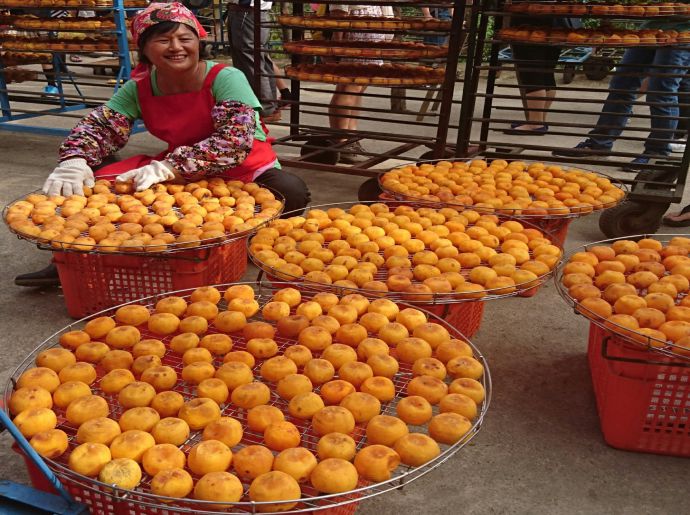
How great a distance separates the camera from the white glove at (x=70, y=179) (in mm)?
3414

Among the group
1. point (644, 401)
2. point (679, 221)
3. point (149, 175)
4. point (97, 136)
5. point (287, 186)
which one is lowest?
point (679, 221)

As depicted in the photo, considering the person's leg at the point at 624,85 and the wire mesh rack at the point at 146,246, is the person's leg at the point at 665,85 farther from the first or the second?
the wire mesh rack at the point at 146,246

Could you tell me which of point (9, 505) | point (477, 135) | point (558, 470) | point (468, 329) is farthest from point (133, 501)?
point (477, 135)

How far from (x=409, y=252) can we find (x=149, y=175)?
1520 millimetres

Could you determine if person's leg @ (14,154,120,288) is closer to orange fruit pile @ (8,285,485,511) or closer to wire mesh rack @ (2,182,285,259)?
wire mesh rack @ (2,182,285,259)

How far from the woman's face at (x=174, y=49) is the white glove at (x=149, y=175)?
1.79ft

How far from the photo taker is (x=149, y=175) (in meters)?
3.44

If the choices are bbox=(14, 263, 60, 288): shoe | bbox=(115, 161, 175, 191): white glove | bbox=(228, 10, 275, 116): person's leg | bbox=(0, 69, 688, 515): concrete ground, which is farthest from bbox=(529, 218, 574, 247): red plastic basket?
bbox=(228, 10, 275, 116): person's leg

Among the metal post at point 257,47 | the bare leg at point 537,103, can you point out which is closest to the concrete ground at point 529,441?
the metal post at point 257,47

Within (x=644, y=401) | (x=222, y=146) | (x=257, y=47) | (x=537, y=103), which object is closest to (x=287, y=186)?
(x=222, y=146)

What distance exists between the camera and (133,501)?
1407 mm

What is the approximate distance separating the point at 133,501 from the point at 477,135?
680cm

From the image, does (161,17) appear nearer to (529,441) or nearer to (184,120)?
(184,120)

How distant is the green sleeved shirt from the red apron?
3 centimetres
